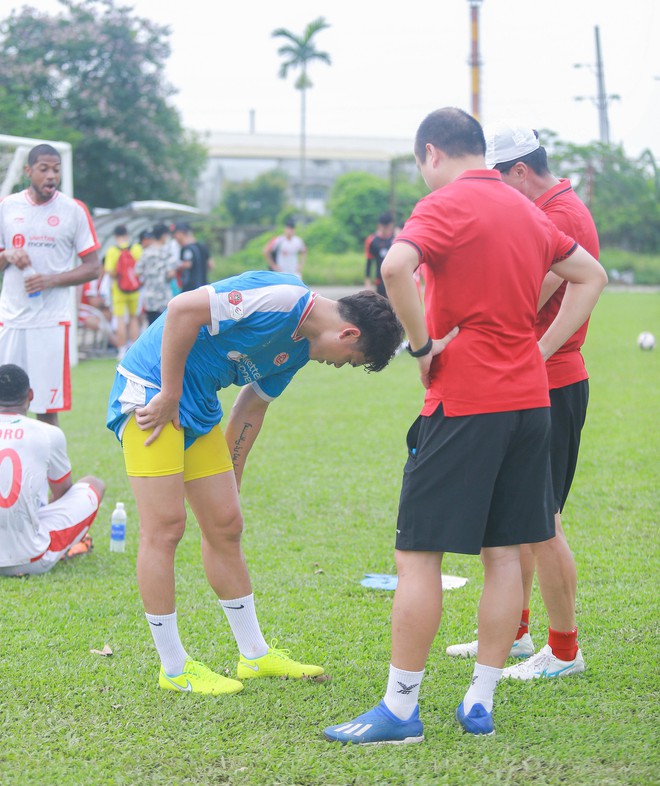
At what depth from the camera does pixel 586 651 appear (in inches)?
168

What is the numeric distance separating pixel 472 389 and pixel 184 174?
3509cm

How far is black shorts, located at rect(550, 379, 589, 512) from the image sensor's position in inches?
156

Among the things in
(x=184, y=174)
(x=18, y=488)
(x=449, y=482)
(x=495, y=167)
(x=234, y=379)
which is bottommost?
(x=18, y=488)

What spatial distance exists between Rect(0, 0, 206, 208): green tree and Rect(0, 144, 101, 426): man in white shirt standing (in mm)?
25917

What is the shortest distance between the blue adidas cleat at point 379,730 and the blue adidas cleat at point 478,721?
17 cm

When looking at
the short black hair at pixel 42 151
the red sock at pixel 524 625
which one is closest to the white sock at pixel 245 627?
the red sock at pixel 524 625

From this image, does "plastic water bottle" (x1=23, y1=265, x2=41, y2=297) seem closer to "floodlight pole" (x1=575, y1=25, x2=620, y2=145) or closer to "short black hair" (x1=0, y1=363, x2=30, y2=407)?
"short black hair" (x1=0, y1=363, x2=30, y2=407)

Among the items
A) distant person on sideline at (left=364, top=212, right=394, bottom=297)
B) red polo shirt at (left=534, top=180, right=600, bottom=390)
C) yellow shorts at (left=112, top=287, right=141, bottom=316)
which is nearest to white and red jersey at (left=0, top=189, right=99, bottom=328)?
red polo shirt at (left=534, top=180, right=600, bottom=390)

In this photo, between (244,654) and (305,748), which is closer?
(305,748)

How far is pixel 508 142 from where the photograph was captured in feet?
12.6

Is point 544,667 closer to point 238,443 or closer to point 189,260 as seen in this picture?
point 238,443

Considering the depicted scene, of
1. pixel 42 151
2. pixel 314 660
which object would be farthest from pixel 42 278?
pixel 314 660

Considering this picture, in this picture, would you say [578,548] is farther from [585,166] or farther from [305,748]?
[585,166]

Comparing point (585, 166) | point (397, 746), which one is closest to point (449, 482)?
point (397, 746)
